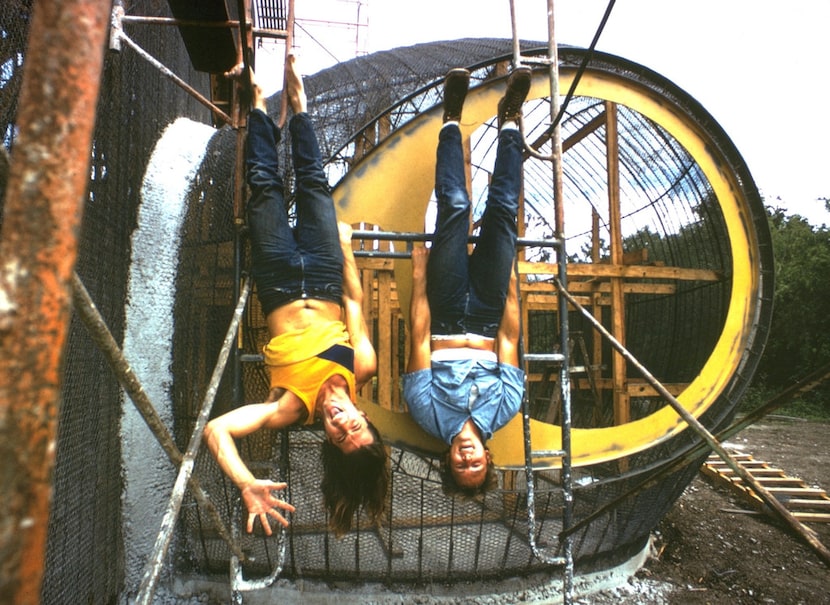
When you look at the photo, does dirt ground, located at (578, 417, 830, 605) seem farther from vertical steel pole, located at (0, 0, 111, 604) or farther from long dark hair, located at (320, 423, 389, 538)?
vertical steel pole, located at (0, 0, 111, 604)

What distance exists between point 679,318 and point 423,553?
4286 millimetres

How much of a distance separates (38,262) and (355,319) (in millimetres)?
2961

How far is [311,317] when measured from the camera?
344cm

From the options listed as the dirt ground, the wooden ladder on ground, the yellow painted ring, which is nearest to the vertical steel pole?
the yellow painted ring

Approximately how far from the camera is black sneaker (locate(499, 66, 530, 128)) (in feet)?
12.1

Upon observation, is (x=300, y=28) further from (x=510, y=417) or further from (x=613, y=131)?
(x=510, y=417)

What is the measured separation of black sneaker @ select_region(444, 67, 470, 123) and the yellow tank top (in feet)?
5.84

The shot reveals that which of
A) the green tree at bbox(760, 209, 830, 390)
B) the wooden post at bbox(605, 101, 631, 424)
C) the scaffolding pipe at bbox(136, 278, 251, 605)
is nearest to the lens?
the scaffolding pipe at bbox(136, 278, 251, 605)

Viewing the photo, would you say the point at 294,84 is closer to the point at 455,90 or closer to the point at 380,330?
the point at 455,90

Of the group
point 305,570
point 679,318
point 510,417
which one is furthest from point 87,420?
point 679,318

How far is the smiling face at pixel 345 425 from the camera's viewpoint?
328 centimetres

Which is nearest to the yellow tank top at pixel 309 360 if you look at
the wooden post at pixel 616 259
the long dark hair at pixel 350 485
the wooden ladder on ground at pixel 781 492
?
the long dark hair at pixel 350 485

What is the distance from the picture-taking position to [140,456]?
407 centimetres

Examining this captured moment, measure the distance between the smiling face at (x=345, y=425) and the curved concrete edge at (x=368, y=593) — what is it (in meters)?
1.84
